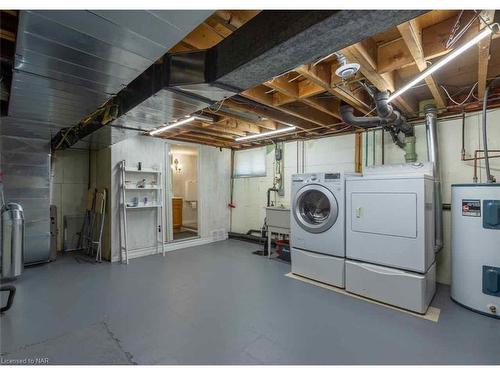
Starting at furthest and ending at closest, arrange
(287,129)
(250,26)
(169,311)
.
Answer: (287,129), (169,311), (250,26)

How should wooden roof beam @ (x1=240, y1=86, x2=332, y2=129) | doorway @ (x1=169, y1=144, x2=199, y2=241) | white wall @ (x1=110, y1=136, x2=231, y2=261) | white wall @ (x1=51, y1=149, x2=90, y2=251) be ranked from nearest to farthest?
wooden roof beam @ (x1=240, y1=86, x2=332, y2=129) → white wall @ (x1=110, y1=136, x2=231, y2=261) → white wall @ (x1=51, y1=149, x2=90, y2=251) → doorway @ (x1=169, y1=144, x2=199, y2=241)

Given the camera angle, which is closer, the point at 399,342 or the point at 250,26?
the point at 250,26


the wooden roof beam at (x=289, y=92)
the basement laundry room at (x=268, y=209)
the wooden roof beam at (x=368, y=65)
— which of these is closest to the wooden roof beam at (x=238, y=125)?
the basement laundry room at (x=268, y=209)

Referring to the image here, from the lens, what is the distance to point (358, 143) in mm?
4402

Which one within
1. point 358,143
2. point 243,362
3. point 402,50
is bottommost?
point 243,362

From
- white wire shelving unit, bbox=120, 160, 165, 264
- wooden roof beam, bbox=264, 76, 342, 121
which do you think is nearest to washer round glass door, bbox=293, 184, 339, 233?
wooden roof beam, bbox=264, 76, 342, 121

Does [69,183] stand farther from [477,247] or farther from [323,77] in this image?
[477,247]

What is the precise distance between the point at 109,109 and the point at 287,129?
274cm

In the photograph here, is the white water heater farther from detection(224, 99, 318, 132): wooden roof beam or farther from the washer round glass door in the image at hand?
detection(224, 99, 318, 132): wooden roof beam

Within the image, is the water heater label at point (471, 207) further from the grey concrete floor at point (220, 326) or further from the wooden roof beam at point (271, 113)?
the wooden roof beam at point (271, 113)

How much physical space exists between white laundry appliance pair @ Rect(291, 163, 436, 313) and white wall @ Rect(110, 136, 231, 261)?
9.17 ft

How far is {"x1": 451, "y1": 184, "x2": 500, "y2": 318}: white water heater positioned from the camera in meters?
2.56

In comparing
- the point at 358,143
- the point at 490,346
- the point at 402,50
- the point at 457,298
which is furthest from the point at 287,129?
the point at 490,346

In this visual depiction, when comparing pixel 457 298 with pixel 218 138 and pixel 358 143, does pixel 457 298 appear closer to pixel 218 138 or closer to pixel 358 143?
pixel 358 143
